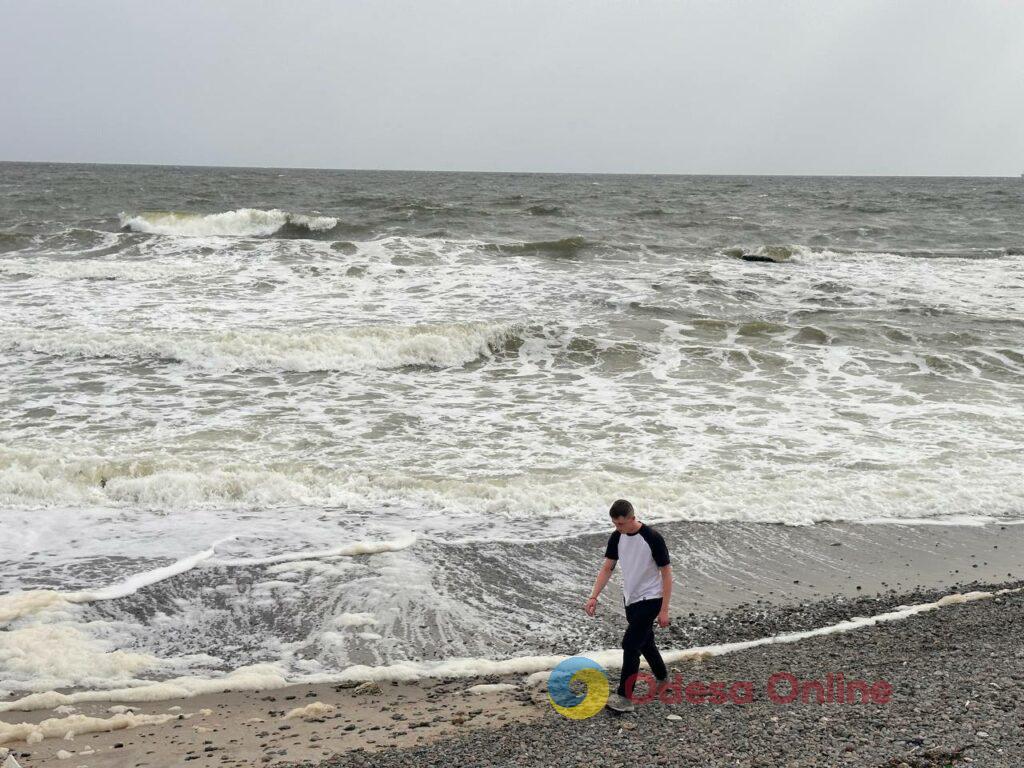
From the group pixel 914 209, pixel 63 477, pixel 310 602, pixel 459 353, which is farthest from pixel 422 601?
pixel 914 209

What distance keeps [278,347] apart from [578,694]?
1040cm

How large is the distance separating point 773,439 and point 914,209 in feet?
150

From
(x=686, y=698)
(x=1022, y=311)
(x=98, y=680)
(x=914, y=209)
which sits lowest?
(x=98, y=680)

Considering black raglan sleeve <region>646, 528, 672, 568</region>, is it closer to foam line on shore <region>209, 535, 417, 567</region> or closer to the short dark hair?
the short dark hair

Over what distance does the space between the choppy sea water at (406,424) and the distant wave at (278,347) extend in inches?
2.2

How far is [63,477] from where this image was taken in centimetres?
842

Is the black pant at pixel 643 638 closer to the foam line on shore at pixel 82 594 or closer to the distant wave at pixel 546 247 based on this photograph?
the foam line on shore at pixel 82 594

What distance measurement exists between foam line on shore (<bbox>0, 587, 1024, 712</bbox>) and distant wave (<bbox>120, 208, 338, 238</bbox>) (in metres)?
25.9

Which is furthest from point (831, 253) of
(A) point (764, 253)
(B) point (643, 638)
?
(B) point (643, 638)

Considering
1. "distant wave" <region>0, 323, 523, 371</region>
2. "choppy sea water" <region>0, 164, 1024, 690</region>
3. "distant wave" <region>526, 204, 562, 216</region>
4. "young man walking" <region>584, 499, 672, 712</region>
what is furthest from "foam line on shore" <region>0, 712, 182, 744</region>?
"distant wave" <region>526, 204, 562, 216</region>

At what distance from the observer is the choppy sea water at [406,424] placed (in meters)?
6.02

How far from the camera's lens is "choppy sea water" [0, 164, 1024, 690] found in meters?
6.02

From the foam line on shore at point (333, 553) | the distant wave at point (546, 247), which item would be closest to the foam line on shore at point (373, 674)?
the foam line on shore at point (333, 553)

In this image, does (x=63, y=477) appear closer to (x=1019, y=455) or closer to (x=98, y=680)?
(x=98, y=680)
